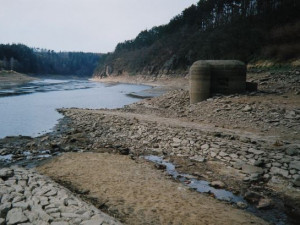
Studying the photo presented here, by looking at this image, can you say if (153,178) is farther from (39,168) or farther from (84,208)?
(39,168)

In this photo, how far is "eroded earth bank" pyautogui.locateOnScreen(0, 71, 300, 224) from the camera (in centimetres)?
774

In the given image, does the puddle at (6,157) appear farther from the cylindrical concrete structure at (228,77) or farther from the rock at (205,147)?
the cylindrical concrete structure at (228,77)

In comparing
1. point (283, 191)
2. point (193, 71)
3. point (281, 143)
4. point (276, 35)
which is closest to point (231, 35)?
point (276, 35)

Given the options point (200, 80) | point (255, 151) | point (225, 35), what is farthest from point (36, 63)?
point (255, 151)

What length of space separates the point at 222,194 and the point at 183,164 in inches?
115

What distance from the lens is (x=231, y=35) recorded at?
2221 inches

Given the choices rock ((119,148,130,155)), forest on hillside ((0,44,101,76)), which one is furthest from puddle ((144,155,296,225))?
forest on hillside ((0,44,101,76))

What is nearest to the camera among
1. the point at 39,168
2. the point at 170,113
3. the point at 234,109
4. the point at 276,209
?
the point at 276,209

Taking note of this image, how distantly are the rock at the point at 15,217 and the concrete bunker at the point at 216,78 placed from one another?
757 inches

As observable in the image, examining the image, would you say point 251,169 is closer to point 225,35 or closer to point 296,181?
point 296,181

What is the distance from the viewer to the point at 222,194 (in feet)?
30.2

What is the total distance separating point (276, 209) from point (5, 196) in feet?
27.6

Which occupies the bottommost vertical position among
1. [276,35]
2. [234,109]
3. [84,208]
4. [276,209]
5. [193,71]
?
[276,209]

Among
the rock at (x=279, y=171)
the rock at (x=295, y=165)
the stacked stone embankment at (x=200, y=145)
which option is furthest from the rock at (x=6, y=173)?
the rock at (x=295, y=165)
